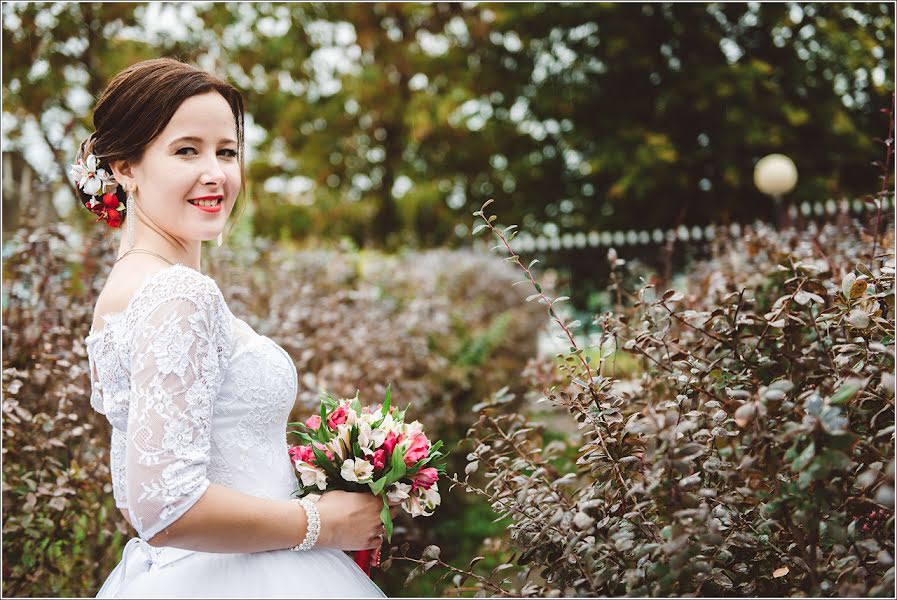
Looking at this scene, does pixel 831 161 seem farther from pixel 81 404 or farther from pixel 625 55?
pixel 81 404

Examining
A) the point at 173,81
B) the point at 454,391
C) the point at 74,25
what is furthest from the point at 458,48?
the point at 173,81

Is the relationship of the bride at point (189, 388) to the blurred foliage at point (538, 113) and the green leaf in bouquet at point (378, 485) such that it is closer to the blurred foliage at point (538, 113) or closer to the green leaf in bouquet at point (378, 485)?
the green leaf in bouquet at point (378, 485)

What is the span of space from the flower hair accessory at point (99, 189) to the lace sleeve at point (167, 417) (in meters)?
0.57

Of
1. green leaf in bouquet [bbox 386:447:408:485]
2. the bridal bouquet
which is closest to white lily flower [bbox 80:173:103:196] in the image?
the bridal bouquet

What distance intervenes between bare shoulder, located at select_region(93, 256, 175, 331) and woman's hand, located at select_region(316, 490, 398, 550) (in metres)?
0.65

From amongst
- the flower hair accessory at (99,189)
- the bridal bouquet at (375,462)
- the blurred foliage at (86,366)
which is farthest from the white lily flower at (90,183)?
the blurred foliage at (86,366)

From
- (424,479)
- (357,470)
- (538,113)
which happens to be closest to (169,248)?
(357,470)

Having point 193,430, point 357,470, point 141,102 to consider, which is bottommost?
point 357,470

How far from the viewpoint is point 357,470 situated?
5.77 ft

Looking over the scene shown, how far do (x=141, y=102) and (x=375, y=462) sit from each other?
3.32ft

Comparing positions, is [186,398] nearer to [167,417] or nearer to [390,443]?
[167,417]

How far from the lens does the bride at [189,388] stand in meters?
1.55

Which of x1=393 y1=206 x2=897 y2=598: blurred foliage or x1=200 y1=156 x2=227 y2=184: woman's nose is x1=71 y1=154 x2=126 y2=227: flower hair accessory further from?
x1=393 y1=206 x2=897 y2=598: blurred foliage

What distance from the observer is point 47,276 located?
3660mm
